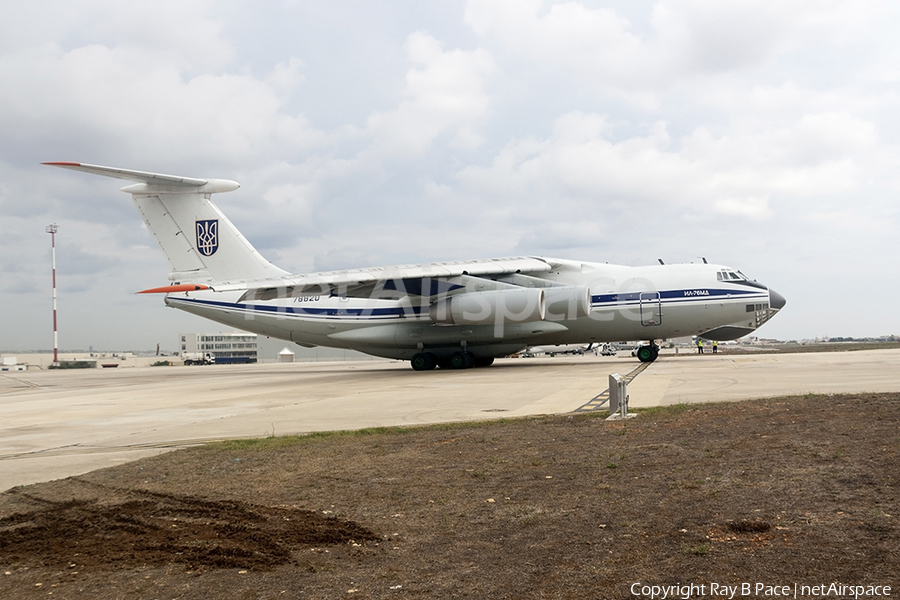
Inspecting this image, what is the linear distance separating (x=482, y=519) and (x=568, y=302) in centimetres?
1749

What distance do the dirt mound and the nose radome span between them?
69.8 ft

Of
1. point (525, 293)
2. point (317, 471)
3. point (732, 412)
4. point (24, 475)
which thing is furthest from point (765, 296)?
point (24, 475)

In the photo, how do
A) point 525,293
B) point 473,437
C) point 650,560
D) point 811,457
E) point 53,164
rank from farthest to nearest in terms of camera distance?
point 525,293, point 53,164, point 473,437, point 811,457, point 650,560

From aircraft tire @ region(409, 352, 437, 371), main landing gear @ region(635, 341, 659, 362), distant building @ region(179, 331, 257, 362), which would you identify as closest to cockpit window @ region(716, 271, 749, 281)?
main landing gear @ region(635, 341, 659, 362)

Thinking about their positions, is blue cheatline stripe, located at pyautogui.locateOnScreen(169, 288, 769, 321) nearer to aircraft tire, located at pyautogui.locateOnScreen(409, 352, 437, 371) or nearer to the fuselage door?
the fuselage door

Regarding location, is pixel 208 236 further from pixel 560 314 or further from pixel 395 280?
pixel 560 314

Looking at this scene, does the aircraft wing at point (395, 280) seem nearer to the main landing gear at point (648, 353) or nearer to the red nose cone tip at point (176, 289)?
the red nose cone tip at point (176, 289)

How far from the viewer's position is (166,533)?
4.13 metres

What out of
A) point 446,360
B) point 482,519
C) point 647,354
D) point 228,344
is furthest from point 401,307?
point 228,344

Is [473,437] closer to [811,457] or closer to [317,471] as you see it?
[317,471]

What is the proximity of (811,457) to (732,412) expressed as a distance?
10.3 feet

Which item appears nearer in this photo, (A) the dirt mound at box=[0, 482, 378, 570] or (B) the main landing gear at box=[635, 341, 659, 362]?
(A) the dirt mound at box=[0, 482, 378, 570]

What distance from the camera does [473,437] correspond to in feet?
24.3

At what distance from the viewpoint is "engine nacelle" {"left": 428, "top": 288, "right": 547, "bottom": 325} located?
20672 mm
